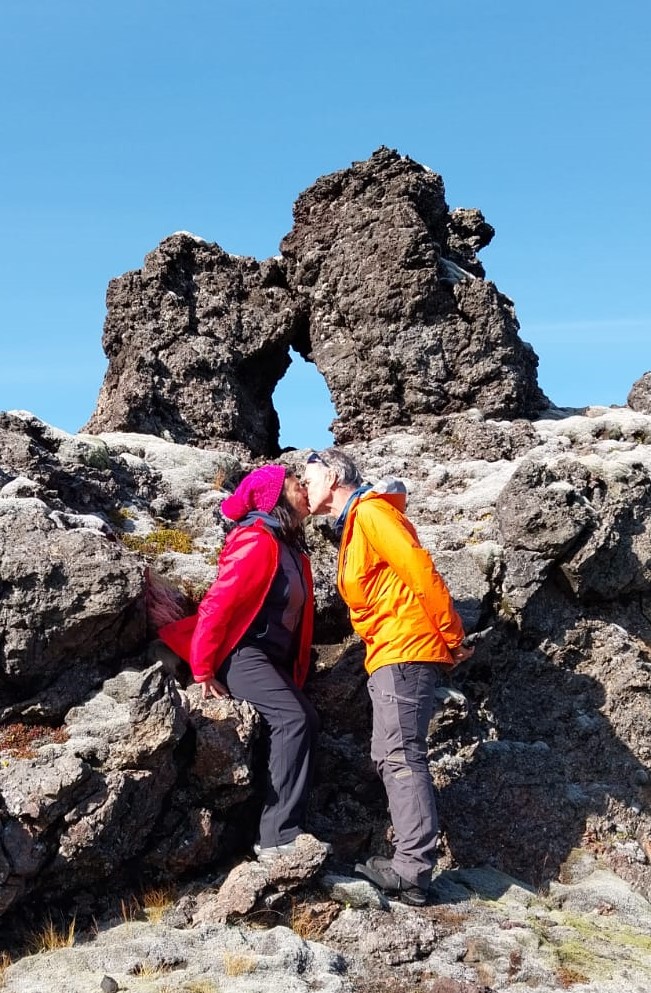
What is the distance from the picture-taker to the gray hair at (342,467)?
9.89 meters

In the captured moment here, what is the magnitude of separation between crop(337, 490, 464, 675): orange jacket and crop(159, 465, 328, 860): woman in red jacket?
2.14 feet

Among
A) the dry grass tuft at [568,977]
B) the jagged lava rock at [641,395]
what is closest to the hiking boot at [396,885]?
the dry grass tuft at [568,977]

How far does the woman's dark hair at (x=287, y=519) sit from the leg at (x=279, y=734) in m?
1.27

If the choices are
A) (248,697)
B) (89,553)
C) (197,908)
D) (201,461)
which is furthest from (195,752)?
(201,461)

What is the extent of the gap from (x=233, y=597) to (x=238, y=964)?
3.34 m

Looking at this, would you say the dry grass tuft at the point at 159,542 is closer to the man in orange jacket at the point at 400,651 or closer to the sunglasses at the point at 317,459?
the sunglasses at the point at 317,459

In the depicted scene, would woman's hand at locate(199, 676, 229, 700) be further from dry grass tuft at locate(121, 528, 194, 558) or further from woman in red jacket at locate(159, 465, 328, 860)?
dry grass tuft at locate(121, 528, 194, 558)

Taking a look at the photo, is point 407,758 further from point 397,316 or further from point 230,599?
point 397,316

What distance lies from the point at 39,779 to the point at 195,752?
157 cm

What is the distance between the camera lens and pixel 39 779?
8438 millimetres

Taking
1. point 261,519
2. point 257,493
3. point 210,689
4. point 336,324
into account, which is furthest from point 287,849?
point 336,324

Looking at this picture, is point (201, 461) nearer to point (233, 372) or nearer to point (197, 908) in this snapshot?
point (233, 372)

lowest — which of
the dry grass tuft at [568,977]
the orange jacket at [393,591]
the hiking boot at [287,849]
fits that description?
the dry grass tuft at [568,977]

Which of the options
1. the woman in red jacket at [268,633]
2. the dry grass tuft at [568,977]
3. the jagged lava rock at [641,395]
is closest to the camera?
the dry grass tuft at [568,977]
